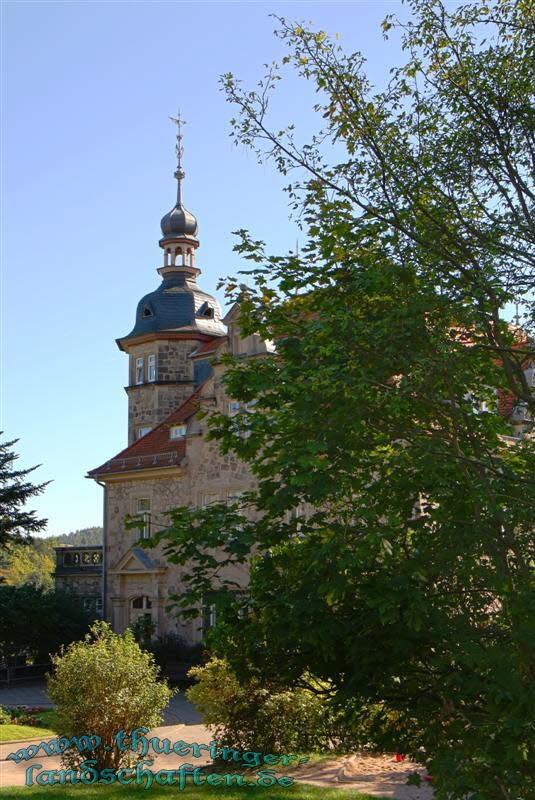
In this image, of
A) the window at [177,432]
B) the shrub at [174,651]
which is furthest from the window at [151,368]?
the shrub at [174,651]

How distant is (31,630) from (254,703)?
17.1 meters

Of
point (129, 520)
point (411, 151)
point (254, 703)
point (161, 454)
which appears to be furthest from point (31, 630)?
point (411, 151)

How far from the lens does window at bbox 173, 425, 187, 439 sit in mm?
30494

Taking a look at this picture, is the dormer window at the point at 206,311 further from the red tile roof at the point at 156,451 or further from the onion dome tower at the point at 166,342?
the red tile roof at the point at 156,451

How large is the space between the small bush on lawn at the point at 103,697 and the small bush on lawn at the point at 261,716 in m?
0.98

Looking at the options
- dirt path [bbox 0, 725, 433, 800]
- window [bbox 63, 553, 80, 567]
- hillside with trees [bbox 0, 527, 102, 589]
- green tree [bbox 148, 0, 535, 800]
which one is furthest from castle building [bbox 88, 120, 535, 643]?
hillside with trees [bbox 0, 527, 102, 589]

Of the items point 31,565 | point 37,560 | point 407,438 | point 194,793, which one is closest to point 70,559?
point 194,793

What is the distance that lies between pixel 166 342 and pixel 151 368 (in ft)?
3.98

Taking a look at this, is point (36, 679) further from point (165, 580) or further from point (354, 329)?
point (354, 329)

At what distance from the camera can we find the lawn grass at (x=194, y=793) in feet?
34.8

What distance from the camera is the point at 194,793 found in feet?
36.1

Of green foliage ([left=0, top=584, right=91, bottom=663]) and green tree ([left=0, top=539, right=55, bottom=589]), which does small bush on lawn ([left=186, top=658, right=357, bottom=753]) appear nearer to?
green foliage ([left=0, top=584, right=91, bottom=663])

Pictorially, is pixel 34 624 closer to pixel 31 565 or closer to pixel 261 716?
pixel 261 716

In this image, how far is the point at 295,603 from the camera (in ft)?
25.1
